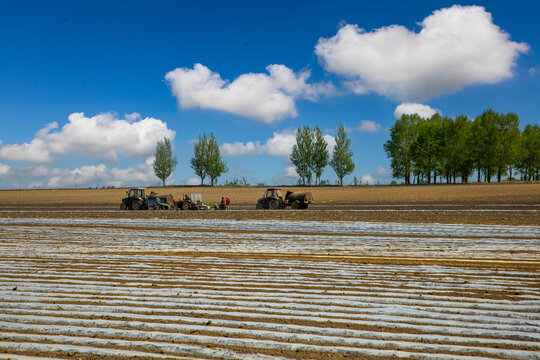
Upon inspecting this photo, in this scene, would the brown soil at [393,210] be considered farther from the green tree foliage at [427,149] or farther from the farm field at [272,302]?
the green tree foliage at [427,149]

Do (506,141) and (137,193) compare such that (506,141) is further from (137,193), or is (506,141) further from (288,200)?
(137,193)

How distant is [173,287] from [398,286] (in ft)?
12.7

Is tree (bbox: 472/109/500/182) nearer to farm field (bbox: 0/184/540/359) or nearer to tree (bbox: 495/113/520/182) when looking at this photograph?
tree (bbox: 495/113/520/182)

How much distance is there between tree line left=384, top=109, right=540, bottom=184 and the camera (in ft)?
209

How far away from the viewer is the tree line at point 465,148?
63.7 meters

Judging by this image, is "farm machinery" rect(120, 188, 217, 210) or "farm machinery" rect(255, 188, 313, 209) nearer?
"farm machinery" rect(255, 188, 313, 209)

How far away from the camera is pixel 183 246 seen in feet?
38.5

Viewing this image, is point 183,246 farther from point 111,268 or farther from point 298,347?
point 298,347

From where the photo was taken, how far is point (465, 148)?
65.9 metres

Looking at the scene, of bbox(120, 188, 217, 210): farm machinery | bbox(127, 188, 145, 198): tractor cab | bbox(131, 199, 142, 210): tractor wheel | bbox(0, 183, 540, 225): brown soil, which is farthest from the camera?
bbox(127, 188, 145, 198): tractor cab

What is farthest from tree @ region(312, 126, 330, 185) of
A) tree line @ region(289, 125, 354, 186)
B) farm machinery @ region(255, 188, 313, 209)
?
farm machinery @ region(255, 188, 313, 209)

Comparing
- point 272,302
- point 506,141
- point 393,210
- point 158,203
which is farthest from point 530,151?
point 272,302

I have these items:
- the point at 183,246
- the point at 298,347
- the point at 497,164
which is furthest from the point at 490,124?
the point at 298,347

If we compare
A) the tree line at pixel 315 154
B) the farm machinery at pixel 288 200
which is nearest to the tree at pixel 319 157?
the tree line at pixel 315 154
